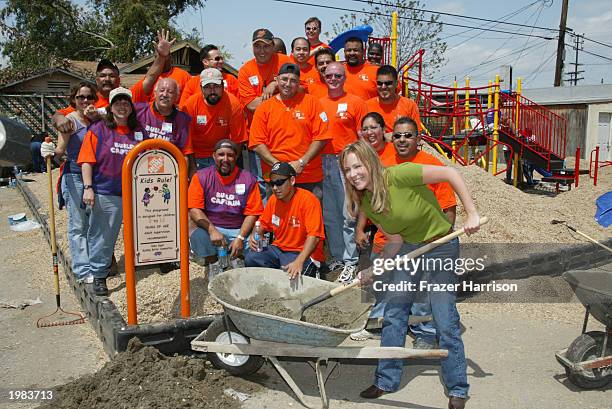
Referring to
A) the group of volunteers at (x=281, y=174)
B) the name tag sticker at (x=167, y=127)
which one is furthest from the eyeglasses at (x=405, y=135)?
the name tag sticker at (x=167, y=127)

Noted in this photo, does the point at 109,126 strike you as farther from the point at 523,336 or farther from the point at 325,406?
the point at 523,336

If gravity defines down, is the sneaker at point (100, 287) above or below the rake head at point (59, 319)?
above

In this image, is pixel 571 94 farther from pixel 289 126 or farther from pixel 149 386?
pixel 149 386

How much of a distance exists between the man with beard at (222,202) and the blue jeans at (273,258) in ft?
0.65

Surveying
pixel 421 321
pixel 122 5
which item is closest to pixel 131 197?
pixel 421 321

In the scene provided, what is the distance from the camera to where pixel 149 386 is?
3.70m

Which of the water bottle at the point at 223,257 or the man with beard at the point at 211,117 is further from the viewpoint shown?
the man with beard at the point at 211,117

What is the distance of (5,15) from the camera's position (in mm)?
37031

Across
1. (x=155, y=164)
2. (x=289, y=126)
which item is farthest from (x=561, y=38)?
(x=155, y=164)

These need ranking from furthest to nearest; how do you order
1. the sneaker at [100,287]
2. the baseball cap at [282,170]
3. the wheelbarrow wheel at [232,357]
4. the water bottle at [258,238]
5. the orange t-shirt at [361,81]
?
the orange t-shirt at [361,81] < the sneaker at [100,287] < the water bottle at [258,238] < the baseball cap at [282,170] < the wheelbarrow wheel at [232,357]

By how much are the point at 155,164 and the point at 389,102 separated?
2.63 metres

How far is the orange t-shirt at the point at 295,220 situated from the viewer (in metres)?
4.90

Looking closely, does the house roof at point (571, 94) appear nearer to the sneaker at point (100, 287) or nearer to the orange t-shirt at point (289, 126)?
the orange t-shirt at point (289, 126)

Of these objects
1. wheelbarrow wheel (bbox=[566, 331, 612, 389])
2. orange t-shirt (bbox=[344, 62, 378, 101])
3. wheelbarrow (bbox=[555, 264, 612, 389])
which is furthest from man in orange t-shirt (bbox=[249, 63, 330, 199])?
wheelbarrow wheel (bbox=[566, 331, 612, 389])
